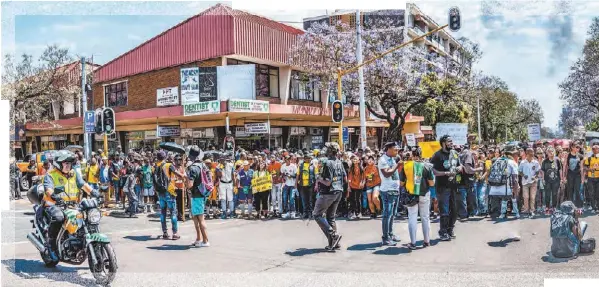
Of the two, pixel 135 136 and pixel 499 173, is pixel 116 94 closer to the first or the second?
pixel 135 136

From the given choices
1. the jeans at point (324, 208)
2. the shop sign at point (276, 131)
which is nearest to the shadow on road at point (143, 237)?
the jeans at point (324, 208)

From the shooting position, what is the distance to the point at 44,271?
722 centimetres

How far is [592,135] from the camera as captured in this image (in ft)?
107

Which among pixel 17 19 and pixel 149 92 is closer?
pixel 17 19

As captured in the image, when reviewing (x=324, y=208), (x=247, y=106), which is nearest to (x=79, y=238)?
(x=324, y=208)

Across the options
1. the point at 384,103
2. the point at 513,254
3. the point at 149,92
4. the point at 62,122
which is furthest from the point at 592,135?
the point at 62,122

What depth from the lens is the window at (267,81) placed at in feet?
80.9

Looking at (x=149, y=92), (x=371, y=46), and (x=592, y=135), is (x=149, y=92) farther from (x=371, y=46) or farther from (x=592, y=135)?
(x=592, y=135)

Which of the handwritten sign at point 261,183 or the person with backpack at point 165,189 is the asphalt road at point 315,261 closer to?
the person with backpack at point 165,189

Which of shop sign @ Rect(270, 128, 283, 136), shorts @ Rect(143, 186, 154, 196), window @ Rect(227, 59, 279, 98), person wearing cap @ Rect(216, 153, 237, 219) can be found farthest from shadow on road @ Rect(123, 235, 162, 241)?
shop sign @ Rect(270, 128, 283, 136)

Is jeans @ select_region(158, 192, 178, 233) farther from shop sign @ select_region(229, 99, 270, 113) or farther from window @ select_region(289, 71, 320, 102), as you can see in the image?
window @ select_region(289, 71, 320, 102)

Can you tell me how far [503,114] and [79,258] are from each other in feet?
155

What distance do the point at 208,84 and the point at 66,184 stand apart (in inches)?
572

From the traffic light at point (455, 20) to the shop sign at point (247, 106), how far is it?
8.74m
